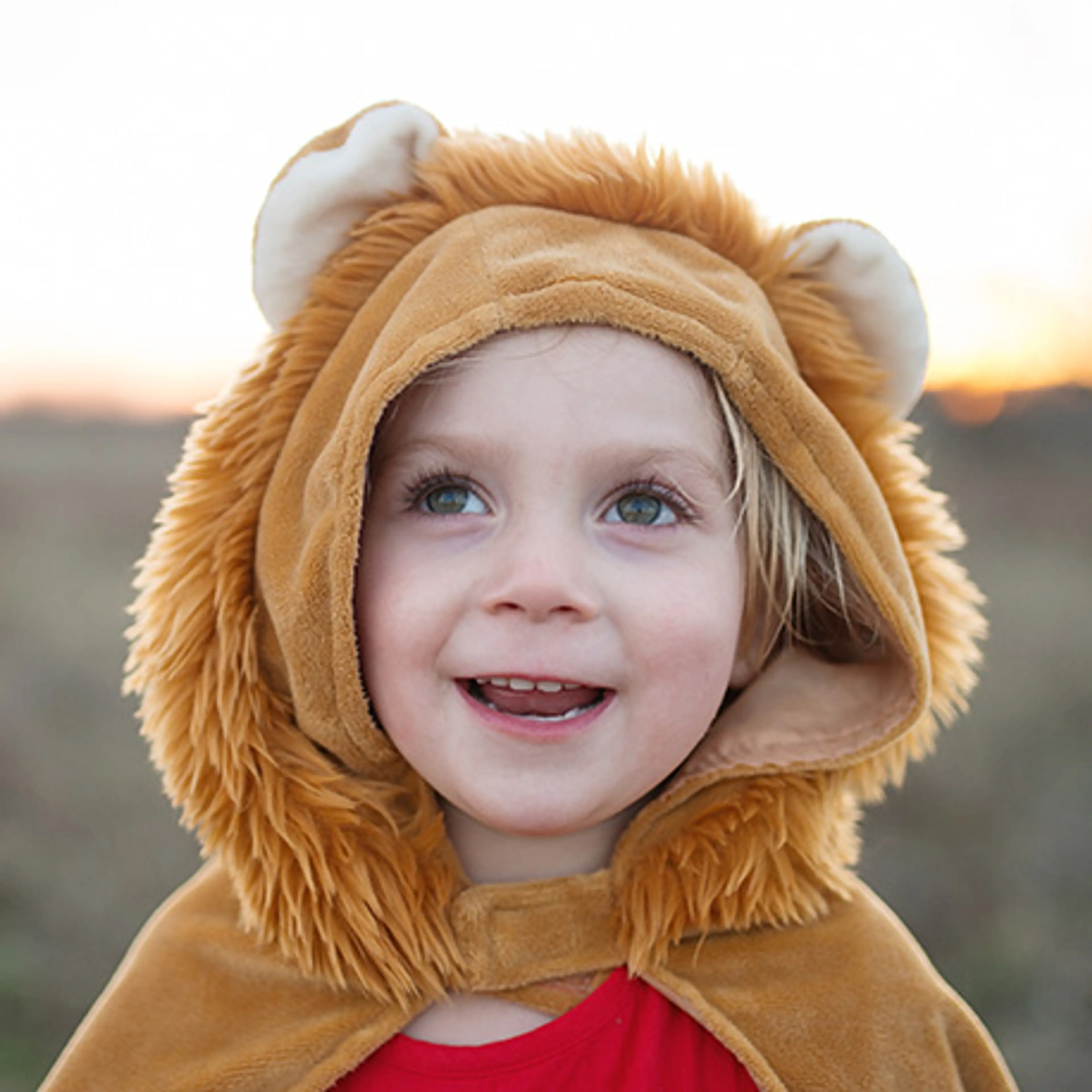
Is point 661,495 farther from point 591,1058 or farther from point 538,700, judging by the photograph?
point 591,1058

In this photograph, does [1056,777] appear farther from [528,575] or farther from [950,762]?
[528,575]

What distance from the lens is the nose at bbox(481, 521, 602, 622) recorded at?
1.31 metres

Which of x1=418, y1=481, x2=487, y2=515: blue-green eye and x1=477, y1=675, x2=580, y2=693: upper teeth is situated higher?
x1=418, y1=481, x2=487, y2=515: blue-green eye

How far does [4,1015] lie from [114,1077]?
6.32 ft

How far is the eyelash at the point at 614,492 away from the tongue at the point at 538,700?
0.68ft

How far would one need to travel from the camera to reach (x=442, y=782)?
1.44 m

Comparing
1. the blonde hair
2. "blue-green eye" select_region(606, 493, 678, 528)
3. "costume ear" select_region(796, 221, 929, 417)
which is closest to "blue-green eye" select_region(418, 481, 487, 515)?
"blue-green eye" select_region(606, 493, 678, 528)

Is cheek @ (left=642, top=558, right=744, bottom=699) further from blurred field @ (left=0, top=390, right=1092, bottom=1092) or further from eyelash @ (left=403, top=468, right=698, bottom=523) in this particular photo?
blurred field @ (left=0, top=390, right=1092, bottom=1092)

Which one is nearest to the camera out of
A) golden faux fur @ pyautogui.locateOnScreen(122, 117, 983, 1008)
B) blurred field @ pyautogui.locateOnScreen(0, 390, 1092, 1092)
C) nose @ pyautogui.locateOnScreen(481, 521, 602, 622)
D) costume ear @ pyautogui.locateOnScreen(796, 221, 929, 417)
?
nose @ pyautogui.locateOnScreen(481, 521, 602, 622)

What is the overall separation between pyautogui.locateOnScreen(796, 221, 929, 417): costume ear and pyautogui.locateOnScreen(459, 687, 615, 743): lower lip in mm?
620

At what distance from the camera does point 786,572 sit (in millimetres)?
1562

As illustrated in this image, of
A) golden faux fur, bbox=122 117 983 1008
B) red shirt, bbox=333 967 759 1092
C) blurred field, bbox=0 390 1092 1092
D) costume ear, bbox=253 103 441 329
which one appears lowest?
blurred field, bbox=0 390 1092 1092

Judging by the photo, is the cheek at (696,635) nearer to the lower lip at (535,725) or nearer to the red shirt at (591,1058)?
the lower lip at (535,725)

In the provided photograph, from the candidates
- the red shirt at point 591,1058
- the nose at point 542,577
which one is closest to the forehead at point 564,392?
the nose at point 542,577
